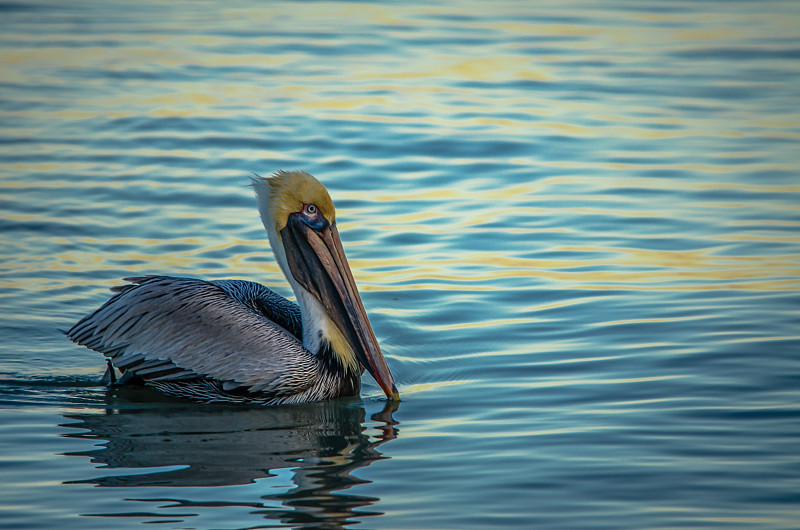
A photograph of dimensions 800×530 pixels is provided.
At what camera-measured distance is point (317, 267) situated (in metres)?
6.11

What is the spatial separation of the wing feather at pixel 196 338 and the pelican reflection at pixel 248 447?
0.55 feet

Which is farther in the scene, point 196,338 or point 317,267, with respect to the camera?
point 317,267

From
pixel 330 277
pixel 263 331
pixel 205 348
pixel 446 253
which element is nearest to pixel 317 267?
pixel 330 277

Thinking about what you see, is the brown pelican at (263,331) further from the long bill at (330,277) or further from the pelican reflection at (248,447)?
the pelican reflection at (248,447)

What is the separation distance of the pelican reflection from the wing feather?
0.55 ft

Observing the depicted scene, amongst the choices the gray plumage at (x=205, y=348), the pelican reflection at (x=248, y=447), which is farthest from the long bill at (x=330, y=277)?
the pelican reflection at (x=248, y=447)

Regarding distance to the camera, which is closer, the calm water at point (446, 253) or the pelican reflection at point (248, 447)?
the pelican reflection at point (248, 447)

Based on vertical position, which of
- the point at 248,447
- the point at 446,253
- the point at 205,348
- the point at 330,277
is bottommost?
the point at 248,447

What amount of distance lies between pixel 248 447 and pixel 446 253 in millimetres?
3456

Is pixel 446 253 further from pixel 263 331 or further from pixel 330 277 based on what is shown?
pixel 263 331

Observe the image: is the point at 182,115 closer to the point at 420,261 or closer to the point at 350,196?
the point at 350,196

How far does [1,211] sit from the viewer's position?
9.16 m

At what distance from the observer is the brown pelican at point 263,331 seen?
5.81m

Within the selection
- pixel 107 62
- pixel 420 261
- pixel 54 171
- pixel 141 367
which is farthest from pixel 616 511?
pixel 107 62
